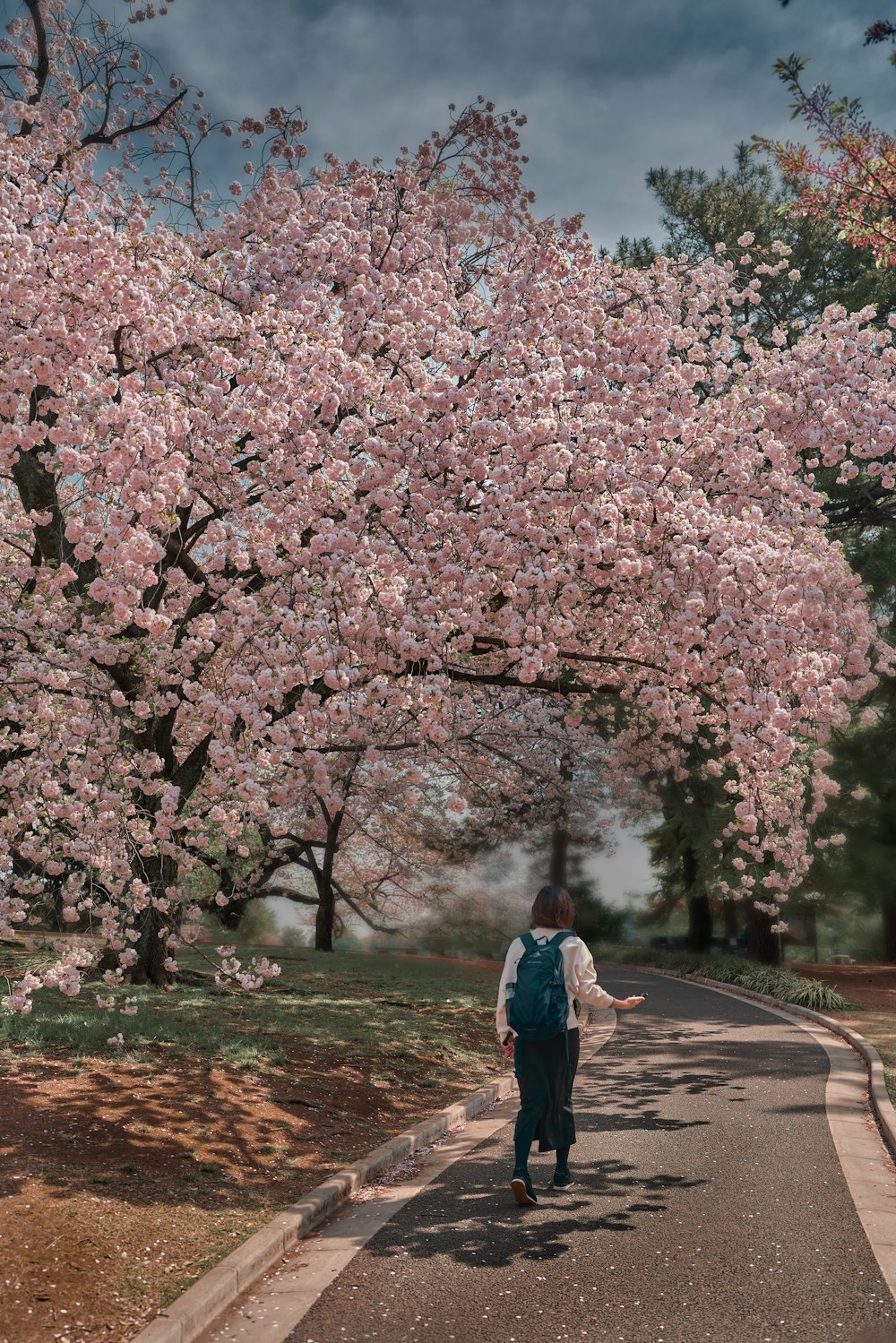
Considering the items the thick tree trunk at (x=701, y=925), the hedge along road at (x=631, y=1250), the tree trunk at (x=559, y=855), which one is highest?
the tree trunk at (x=559, y=855)

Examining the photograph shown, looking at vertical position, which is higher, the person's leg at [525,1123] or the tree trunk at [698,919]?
the tree trunk at [698,919]

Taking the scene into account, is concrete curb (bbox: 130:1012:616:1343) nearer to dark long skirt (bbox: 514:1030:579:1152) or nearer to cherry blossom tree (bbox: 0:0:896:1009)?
dark long skirt (bbox: 514:1030:579:1152)

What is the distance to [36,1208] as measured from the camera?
546cm

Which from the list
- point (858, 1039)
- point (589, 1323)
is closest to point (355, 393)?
point (589, 1323)

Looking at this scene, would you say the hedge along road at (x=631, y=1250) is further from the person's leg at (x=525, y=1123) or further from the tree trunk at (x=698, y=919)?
the tree trunk at (x=698, y=919)

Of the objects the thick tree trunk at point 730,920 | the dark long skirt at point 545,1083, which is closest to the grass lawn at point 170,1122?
the dark long skirt at point 545,1083

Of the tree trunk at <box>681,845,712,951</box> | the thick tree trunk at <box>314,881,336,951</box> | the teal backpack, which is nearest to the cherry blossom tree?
the teal backpack

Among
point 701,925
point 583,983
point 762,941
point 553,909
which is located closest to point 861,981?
point 762,941

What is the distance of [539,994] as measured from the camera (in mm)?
6227

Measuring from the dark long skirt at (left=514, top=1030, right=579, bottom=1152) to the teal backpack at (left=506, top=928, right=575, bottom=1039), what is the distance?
0.11 metres

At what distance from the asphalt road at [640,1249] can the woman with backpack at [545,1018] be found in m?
0.44

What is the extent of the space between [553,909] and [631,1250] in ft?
6.14

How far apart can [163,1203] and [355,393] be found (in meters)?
7.35

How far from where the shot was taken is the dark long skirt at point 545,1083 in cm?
630
